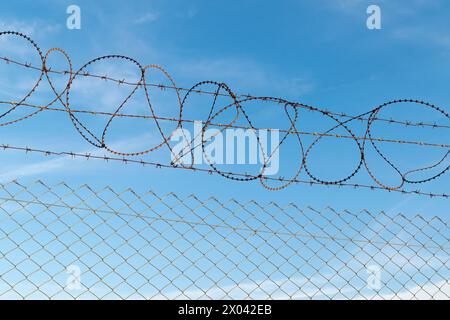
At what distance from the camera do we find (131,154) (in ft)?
17.1

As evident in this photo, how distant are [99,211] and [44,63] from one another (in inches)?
65.5
